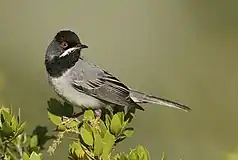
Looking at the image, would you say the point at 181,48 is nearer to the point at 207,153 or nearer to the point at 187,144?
→ the point at 187,144

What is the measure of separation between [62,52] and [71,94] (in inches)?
8.6

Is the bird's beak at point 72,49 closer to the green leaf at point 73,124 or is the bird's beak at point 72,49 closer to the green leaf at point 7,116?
the green leaf at point 73,124

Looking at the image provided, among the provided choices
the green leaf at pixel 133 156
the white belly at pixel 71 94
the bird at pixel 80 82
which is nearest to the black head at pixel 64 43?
the bird at pixel 80 82

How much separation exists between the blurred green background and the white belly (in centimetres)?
79

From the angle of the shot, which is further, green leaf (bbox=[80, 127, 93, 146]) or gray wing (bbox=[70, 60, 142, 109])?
gray wing (bbox=[70, 60, 142, 109])

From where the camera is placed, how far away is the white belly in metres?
3.20

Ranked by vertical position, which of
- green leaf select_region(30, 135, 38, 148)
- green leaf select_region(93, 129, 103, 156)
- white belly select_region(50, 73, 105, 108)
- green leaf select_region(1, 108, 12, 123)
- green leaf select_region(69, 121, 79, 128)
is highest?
green leaf select_region(93, 129, 103, 156)

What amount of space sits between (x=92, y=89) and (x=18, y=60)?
2666 mm

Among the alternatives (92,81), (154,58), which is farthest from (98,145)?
(154,58)

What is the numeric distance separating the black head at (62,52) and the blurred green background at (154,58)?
0.78m

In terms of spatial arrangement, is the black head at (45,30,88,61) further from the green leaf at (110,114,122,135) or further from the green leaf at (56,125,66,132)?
the green leaf at (110,114,122,135)

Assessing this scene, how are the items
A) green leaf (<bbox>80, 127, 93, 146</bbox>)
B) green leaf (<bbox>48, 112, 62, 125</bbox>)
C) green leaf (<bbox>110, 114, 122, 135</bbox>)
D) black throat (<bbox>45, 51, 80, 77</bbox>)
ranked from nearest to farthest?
green leaf (<bbox>80, 127, 93, 146</bbox>)
green leaf (<bbox>110, 114, 122, 135</bbox>)
green leaf (<bbox>48, 112, 62, 125</bbox>)
black throat (<bbox>45, 51, 80, 77</bbox>)

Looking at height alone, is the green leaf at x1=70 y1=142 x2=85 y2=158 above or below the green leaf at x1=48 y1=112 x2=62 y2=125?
above

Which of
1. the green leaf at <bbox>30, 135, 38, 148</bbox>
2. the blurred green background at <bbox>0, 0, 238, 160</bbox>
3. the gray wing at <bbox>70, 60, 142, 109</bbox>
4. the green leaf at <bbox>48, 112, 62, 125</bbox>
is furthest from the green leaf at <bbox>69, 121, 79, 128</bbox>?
the blurred green background at <bbox>0, 0, 238, 160</bbox>
